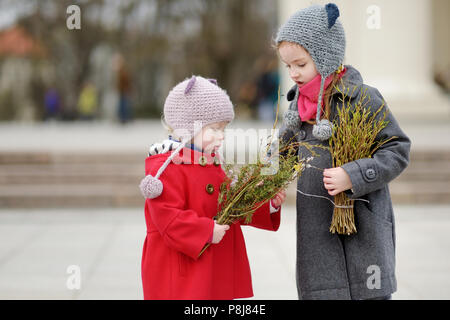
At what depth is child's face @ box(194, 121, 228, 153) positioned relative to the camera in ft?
8.70

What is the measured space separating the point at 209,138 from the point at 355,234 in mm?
765

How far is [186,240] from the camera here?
2520mm

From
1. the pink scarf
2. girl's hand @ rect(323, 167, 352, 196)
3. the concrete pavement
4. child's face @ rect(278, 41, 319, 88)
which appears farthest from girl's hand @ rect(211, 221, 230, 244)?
the concrete pavement

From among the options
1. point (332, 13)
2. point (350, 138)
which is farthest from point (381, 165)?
point (332, 13)

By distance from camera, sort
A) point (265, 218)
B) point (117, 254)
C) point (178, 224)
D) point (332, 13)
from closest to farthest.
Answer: point (178, 224) → point (332, 13) → point (265, 218) → point (117, 254)

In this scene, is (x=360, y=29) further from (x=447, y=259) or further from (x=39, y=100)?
(x=39, y=100)

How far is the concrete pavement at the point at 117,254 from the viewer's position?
463cm

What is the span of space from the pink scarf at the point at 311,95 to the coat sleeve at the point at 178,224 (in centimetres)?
64

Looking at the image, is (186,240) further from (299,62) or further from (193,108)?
Answer: (299,62)

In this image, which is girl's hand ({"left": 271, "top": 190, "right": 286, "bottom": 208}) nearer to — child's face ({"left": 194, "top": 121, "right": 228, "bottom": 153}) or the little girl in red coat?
the little girl in red coat

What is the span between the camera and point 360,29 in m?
12.4

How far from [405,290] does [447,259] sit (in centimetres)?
102

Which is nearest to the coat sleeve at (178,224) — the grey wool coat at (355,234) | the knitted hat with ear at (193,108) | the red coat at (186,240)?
the red coat at (186,240)

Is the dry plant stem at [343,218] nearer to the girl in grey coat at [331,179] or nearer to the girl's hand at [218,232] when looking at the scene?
the girl in grey coat at [331,179]
